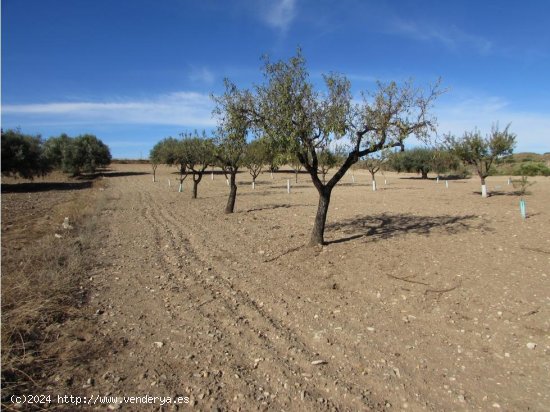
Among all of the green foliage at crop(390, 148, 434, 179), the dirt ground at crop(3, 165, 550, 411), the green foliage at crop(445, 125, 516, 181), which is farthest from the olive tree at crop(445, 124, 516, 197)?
the green foliage at crop(390, 148, 434, 179)

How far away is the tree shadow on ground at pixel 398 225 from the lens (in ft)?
43.9

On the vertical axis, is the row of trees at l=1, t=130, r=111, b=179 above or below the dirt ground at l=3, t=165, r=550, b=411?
above

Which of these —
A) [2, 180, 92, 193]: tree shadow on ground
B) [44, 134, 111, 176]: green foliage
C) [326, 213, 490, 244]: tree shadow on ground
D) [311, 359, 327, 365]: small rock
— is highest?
[44, 134, 111, 176]: green foliage

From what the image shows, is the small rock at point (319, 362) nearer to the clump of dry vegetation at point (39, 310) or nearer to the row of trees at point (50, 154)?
the clump of dry vegetation at point (39, 310)

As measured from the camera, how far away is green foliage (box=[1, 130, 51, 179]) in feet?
142

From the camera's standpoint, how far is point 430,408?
14.7 feet

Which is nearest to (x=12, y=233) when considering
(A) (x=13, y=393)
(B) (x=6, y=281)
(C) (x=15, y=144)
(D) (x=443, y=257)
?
(B) (x=6, y=281)

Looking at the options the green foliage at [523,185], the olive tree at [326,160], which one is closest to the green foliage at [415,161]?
the green foliage at [523,185]

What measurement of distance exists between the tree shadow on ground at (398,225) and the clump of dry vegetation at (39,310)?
7.84 meters

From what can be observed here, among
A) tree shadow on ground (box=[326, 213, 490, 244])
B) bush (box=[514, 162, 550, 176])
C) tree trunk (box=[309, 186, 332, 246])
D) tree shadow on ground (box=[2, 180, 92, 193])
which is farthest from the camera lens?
bush (box=[514, 162, 550, 176])

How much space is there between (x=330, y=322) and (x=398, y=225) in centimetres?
937

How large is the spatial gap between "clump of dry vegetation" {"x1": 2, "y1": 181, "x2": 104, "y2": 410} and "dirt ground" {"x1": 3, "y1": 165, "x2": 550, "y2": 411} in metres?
0.37

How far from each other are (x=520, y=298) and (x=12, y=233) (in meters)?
19.0

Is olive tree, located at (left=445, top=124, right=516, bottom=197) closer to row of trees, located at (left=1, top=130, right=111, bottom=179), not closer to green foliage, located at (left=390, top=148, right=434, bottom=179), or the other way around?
green foliage, located at (left=390, top=148, right=434, bottom=179)
